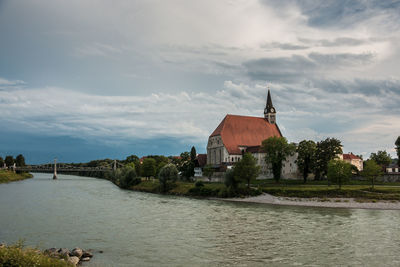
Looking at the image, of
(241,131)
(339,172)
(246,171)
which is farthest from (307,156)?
(241,131)

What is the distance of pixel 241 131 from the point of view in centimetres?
8881

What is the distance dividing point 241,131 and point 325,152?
29.2m

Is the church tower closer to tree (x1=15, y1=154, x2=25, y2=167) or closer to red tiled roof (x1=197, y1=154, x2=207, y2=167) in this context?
red tiled roof (x1=197, y1=154, x2=207, y2=167)

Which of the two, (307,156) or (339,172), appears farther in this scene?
(307,156)

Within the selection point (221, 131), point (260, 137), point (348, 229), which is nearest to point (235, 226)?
point (348, 229)

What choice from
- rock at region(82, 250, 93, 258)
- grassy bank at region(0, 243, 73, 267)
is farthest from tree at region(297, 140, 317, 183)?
grassy bank at region(0, 243, 73, 267)

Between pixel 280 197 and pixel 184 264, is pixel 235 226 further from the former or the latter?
pixel 280 197

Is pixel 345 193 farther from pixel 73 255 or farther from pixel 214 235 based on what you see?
pixel 73 255

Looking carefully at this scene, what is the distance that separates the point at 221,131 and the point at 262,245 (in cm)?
6558

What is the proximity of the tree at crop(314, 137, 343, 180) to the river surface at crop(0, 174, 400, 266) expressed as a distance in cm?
2577

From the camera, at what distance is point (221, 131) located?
283ft

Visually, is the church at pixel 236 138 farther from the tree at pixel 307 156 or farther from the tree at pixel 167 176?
the tree at pixel 167 176

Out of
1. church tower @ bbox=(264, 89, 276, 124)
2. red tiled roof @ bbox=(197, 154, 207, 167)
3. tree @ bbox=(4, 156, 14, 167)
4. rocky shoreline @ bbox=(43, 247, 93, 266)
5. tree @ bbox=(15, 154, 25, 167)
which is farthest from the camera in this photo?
tree @ bbox=(15, 154, 25, 167)

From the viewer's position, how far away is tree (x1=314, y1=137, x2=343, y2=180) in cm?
6194
